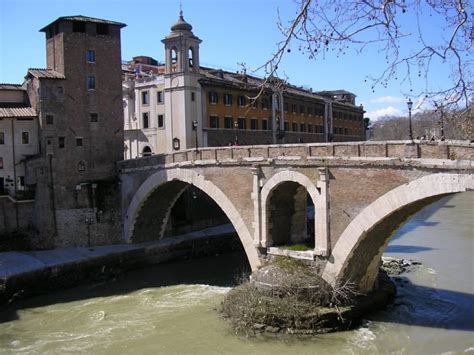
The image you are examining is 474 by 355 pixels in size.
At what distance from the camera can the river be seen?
15.6m

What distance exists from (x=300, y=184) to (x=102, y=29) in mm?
15430

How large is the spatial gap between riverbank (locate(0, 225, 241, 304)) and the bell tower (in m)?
6.31

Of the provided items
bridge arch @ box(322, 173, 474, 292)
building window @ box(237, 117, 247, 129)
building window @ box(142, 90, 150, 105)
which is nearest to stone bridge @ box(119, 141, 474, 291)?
bridge arch @ box(322, 173, 474, 292)

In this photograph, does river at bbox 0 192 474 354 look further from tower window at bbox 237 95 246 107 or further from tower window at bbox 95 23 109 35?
tower window at bbox 237 95 246 107

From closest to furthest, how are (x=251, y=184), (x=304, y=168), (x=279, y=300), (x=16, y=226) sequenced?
1. (x=279, y=300)
2. (x=304, y=168)
3. (x=251, y=184)
4. (x=16, y=226)

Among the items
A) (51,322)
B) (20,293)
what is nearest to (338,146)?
(51,322)

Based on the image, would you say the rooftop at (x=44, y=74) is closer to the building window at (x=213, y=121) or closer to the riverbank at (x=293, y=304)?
the building window at (x=213, y=121)

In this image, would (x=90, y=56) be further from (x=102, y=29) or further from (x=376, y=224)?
(x=376, y=224)

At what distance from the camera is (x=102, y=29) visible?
28.7 metres

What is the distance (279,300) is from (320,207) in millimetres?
3208

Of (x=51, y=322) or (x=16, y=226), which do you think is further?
(x=16, y=226)

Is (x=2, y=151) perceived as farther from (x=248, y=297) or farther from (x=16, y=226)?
(x=248, y=297)

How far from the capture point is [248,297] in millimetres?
17094

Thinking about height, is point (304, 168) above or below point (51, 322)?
above
